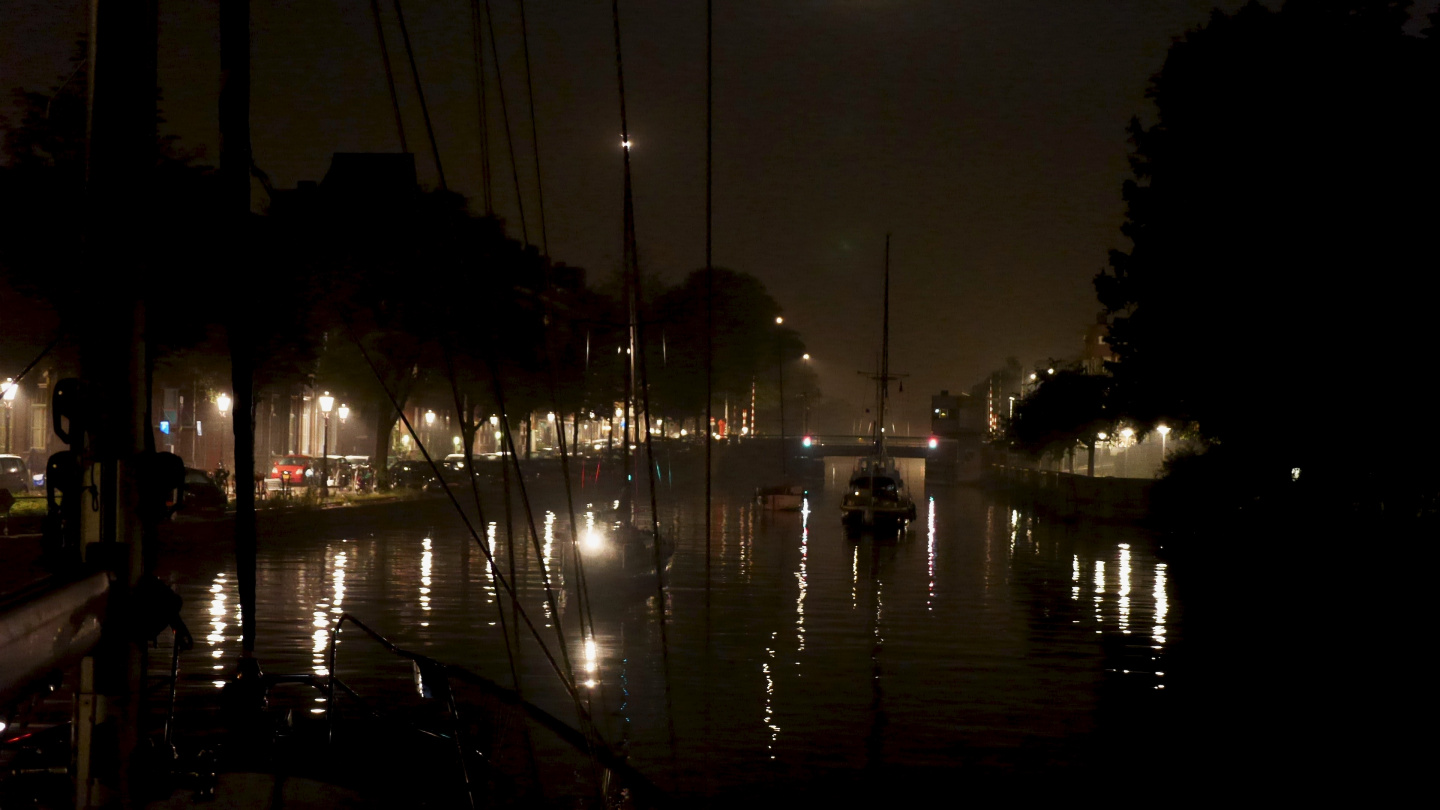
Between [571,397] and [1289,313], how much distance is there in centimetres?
3083

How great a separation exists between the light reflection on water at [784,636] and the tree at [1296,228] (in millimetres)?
6244

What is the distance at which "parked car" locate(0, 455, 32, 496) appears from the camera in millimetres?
40406

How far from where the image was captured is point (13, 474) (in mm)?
41062

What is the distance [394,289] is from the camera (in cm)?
4234

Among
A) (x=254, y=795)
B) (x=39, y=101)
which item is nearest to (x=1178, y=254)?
(x=39, y=101)

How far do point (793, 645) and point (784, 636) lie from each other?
0.94 metres

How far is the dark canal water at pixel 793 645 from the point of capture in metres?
12.6

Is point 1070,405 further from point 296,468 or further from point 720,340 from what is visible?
point 720,340

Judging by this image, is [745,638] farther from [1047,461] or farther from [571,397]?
[1047,461]

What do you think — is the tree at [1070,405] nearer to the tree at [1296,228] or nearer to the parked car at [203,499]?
the tree at [1296,228]

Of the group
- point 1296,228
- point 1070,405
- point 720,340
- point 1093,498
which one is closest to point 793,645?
point 1296,228

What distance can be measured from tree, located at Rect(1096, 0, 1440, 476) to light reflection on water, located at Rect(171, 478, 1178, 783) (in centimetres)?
624

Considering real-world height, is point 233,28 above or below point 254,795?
above

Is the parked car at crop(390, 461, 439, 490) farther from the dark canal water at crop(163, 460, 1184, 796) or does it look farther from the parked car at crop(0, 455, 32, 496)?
the dark canal water at crop(163, 460, 1184, 796)
